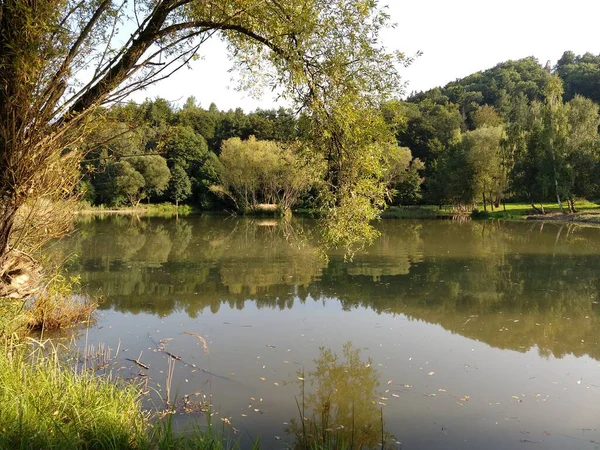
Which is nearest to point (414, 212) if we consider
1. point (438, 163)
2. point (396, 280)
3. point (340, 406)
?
point (438, 163)

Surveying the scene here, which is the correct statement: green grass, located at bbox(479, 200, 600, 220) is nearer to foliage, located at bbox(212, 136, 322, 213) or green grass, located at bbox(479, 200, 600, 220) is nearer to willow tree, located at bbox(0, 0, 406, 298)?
foliage, located at bbox(212, 136, 322, 213)

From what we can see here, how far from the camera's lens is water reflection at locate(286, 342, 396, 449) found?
575cm

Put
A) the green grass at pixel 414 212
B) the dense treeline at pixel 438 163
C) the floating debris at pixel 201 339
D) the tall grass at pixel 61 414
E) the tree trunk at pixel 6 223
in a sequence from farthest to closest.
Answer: the green grass at pixel 414 212 → the dense treeline at pixel 438 163 → the floating debris at pixel 201 339 → the tree trunk at pixel 6 223 → the tall grass at pixel 61 414

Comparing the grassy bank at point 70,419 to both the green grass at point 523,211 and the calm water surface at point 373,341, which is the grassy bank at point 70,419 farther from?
the green grass at point 523,211

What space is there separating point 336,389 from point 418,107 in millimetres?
75457

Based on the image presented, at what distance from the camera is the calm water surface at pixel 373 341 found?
20.8 ft

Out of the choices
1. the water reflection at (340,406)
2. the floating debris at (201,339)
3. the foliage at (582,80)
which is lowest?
the water reflection at (340,406)

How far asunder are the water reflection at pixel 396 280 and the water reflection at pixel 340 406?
6.23 ft

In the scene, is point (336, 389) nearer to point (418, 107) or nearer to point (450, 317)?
point (450, 317)

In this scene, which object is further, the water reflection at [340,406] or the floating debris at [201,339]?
the floating debris at [201,339]

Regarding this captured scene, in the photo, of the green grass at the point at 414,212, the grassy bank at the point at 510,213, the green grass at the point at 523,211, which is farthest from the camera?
the green grass at the point at 414,212

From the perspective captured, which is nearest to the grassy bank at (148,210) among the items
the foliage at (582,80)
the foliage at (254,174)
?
the foliage at (254,174)

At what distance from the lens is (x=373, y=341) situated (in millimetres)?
9734

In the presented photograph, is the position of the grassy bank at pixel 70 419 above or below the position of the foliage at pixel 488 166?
below
